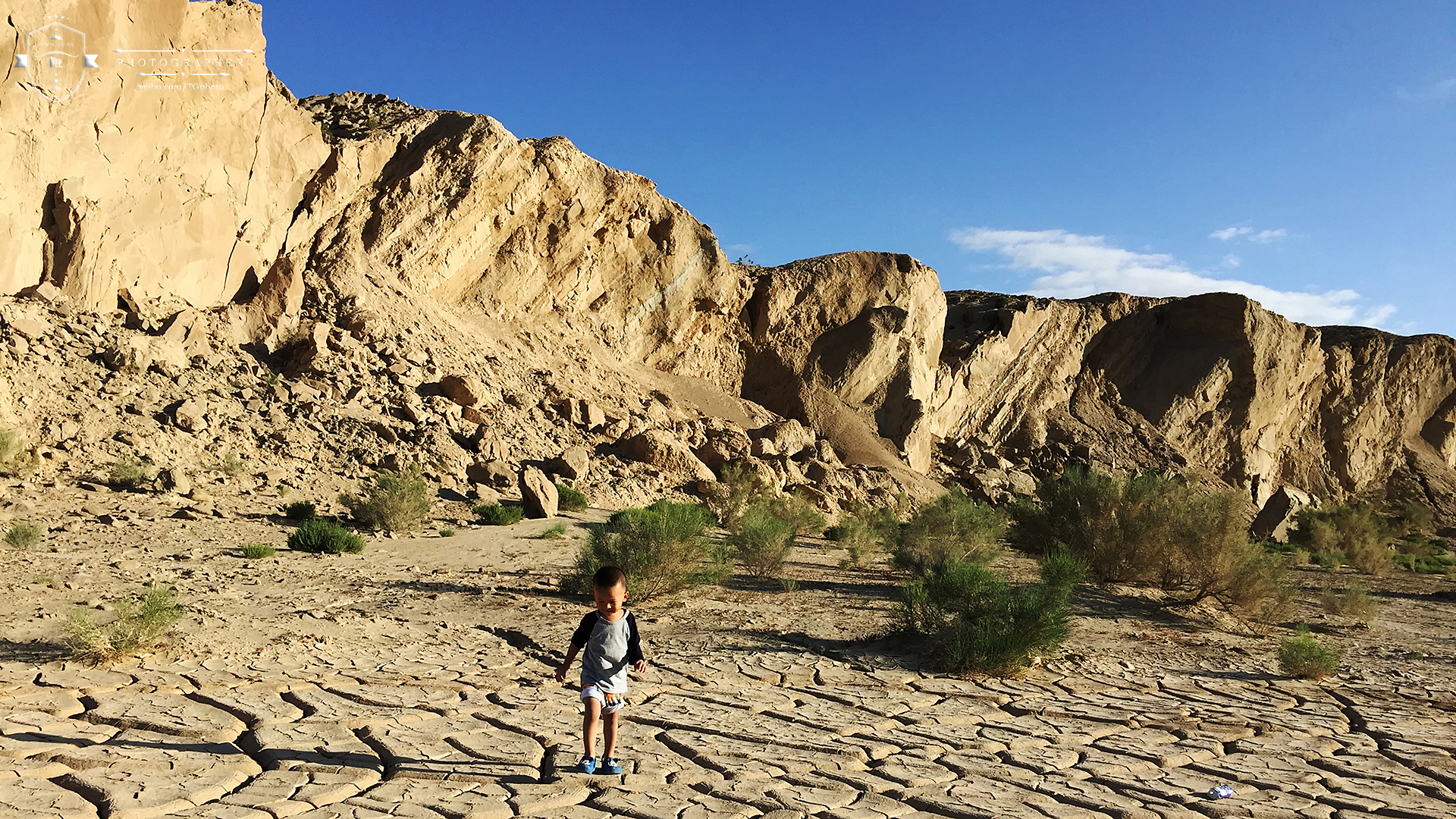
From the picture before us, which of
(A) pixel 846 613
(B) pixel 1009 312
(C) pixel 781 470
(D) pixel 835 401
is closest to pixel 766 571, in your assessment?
(A) pixel 846 613

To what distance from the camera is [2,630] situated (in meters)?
7.19

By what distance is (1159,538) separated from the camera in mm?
12422

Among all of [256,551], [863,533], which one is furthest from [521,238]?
[256,551]

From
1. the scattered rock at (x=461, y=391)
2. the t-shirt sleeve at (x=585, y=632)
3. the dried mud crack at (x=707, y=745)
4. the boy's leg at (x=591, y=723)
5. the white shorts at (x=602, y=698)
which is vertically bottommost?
the dried mud crack at (x=707, y=745)

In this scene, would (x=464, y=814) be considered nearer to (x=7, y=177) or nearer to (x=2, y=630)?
(x=2, y=630)

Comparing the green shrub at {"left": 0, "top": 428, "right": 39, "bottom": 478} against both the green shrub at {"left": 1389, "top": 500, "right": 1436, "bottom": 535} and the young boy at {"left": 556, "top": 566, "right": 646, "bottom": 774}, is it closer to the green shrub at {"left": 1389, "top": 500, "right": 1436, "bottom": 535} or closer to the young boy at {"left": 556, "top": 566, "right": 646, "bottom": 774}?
the young boy at {"left": 556, "top": 566, "right": 646, "bottom": 774}

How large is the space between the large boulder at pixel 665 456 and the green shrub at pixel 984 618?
1234 centimetres

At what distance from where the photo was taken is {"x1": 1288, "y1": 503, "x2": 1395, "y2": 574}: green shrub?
19969 mm

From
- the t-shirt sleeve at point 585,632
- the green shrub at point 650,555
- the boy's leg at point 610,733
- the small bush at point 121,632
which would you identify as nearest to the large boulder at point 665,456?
the green shrub at point 650,555

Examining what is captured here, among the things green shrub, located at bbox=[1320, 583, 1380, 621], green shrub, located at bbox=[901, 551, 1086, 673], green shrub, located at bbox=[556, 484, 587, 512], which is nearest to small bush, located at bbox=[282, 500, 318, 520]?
green shrub, located at bbox=[556, 484, 587, 512]

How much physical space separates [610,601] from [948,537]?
1069 centimetres

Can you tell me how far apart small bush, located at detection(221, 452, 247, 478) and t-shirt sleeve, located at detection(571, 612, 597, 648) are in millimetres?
12507

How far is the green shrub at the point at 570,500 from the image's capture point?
1745cm

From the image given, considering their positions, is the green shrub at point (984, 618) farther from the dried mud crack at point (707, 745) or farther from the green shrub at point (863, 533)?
the green shrub at point (863, 533)
